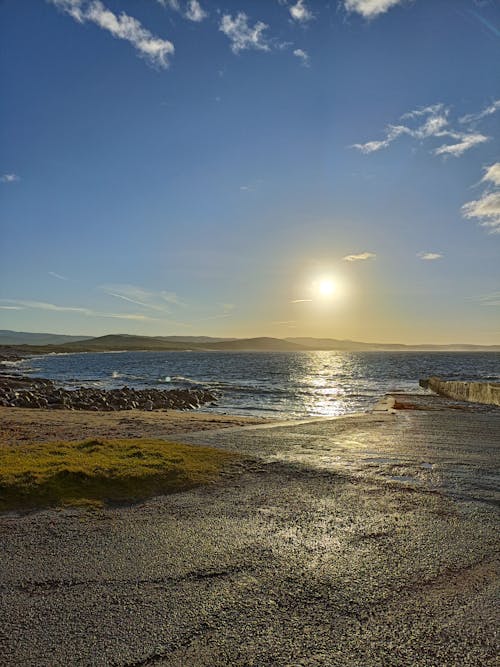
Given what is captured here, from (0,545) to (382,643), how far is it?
517 cm

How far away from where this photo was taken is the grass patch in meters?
8.64

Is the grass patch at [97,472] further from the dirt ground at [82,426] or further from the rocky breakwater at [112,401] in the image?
the rocky breakwater at [112,401]

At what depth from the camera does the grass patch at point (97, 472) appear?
28.3 feet

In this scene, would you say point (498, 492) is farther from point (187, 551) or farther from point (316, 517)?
point (187, 551)

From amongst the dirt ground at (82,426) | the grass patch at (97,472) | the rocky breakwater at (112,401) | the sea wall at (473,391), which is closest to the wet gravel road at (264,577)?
the grass patch at (97,472)

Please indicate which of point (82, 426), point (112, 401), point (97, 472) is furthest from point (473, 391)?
point (97, 472)

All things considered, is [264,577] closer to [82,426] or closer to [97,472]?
[97,472]

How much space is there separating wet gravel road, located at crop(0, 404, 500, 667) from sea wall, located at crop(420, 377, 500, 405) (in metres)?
22.4

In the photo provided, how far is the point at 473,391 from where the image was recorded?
108 feet

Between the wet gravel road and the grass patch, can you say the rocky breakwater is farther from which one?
the wet gravel road

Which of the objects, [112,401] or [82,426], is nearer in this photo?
[82,426]

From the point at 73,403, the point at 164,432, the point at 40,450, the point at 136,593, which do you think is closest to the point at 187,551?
the point at 136,593

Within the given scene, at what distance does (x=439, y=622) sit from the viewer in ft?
15.2

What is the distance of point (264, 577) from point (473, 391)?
31.7 meters
